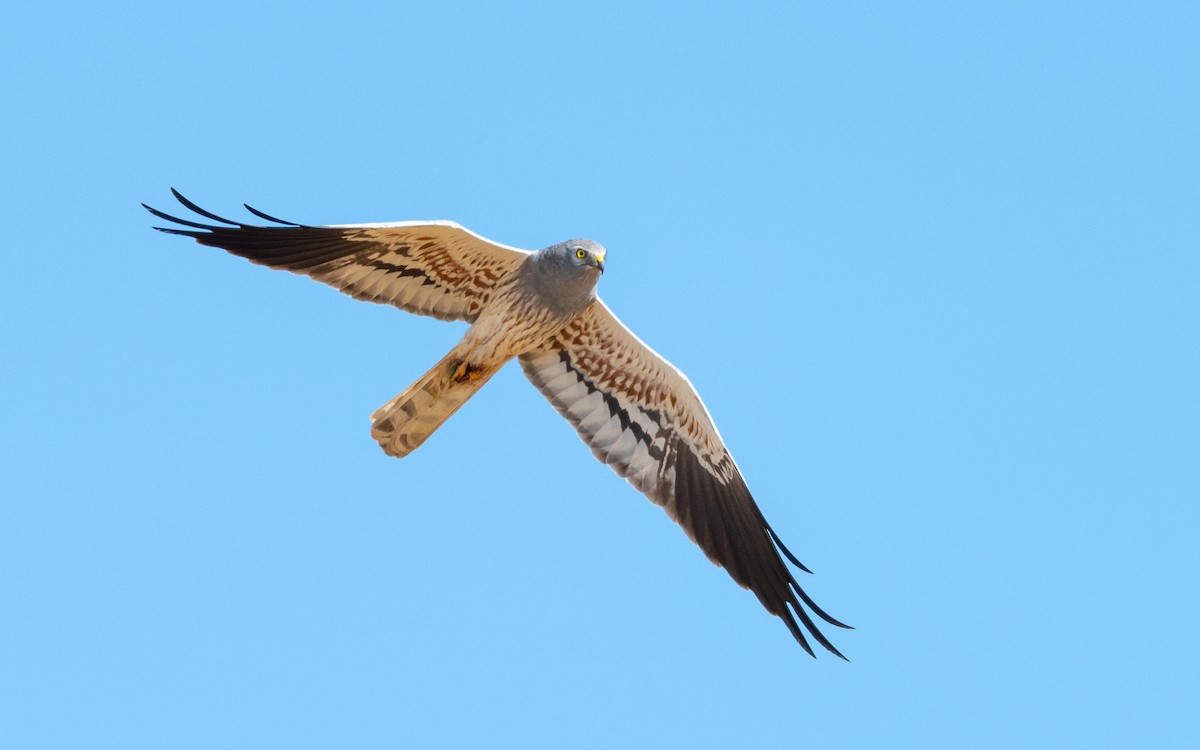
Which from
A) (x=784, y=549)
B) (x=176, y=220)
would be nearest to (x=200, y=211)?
(x=176, y=220)

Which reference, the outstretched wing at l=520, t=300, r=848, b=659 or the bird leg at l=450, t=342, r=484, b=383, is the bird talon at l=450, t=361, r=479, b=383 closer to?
the bird leg at l=450, t=342, r=484, b=383

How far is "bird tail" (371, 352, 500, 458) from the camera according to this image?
11883 mm

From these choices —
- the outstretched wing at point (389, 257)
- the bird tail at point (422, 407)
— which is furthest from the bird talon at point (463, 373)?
the outstretched wing at point (389, 257)

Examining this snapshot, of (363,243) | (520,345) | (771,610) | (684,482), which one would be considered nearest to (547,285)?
(520,345)

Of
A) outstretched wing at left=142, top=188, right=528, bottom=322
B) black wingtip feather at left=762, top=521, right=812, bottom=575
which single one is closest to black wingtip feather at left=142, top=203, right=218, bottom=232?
outstretched wing at left=142, top=188, right=528, bottom=322

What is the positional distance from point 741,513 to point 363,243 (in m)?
4.24

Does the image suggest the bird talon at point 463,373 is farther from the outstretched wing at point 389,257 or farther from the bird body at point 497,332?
the outstretched wing at point 389,257

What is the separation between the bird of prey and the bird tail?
0.01 m

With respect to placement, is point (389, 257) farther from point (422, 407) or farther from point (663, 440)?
point (663, 440)

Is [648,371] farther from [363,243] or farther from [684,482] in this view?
[363,243]

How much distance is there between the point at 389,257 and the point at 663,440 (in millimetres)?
3201

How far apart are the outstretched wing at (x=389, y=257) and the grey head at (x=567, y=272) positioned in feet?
0.81

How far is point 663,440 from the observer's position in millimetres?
13719

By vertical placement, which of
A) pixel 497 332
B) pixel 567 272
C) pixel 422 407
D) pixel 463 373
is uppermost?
pixel 567 272
